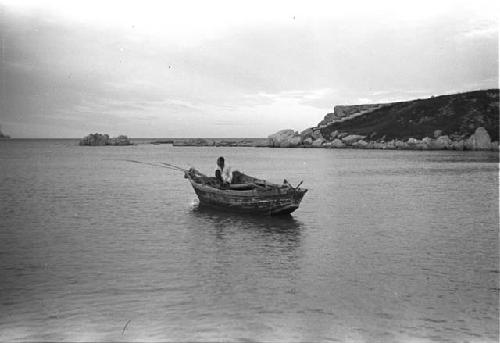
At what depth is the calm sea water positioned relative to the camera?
10164 millimetres

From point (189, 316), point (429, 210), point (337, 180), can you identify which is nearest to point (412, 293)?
point (189, 316)

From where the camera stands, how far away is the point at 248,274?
14344mm

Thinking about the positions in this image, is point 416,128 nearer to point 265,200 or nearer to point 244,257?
point 265,200

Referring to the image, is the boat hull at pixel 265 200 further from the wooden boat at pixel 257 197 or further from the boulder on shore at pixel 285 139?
the boulder on shore at pixel 285 139

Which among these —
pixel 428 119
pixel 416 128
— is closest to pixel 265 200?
pixel 416 128

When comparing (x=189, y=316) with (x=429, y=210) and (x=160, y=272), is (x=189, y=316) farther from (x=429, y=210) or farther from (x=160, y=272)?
(x=429, y=210)

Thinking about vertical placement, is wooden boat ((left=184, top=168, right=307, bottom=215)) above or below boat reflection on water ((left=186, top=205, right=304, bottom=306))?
above

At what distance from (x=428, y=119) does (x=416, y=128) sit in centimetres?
635

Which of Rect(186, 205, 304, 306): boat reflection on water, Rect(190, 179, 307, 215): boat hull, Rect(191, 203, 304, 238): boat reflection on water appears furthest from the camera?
Rect(190, 179, 307, 215): boat hull

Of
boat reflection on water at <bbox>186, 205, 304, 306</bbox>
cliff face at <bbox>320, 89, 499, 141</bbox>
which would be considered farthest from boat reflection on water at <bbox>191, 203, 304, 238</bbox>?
cliff face at <bbox>320, 89, 499, 141</bbox>

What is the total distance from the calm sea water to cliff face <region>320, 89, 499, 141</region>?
4605 inches

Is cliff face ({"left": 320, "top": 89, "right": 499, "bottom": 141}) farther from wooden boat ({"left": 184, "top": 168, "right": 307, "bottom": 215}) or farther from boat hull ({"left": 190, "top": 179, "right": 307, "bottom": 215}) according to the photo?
boat hull ({"left": 190, "top": 179, "right": 307, "bottom": 215})

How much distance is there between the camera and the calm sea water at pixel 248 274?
33.3 ft

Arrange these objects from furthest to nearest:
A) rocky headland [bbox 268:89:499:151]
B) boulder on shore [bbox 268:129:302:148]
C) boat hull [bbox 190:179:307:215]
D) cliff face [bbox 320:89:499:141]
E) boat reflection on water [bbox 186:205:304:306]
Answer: boulder on shore [bbox 268:129:302:148] → cliff face [bbox 320:89:499:141] → rocky headland [bbox 268:89:499:151] → boat hull [bbox 190:179:307:215] → boat reflection on water [bbox 186:205:304:306]
